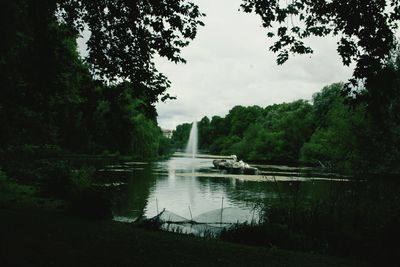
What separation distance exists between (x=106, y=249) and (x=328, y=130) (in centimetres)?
7150

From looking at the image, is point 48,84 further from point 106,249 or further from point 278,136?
point 278,136

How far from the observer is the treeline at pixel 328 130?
8.31 m

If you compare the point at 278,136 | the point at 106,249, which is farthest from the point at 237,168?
the point at 106,249

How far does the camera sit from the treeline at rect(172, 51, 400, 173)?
8312 millimetres

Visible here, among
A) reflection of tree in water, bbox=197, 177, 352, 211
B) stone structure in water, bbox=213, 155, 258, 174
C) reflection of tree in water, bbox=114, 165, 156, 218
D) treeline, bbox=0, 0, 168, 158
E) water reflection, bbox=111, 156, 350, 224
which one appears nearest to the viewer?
treeline, bbox=0, 0, 168, 158

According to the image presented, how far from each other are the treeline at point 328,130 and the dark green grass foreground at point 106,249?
368cm

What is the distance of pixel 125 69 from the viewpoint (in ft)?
34.6

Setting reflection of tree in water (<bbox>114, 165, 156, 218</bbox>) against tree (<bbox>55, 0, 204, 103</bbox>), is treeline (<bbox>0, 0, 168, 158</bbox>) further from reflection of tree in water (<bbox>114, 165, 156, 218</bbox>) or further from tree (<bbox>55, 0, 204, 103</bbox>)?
reflection of tree in water (<bbox>114, 165, 156, 218</bbox>)

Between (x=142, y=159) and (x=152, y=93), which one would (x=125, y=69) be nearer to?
(x=152, y=93)

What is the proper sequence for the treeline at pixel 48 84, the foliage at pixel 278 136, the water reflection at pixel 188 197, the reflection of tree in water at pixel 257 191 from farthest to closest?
the foliage at pixel 278 136 < the reflection of tree in water at pixel 257 191 < the water reflection at pixel 188 197 < the treeline at pixel 48 84

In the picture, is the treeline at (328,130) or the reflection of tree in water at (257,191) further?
the reflection of tree in water at (257,191)

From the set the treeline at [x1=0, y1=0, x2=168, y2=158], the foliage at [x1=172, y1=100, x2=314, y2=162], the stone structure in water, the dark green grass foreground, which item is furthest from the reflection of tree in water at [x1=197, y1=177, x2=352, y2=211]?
the foliage at [x1=172, y1=100, x2=314, y2=162]

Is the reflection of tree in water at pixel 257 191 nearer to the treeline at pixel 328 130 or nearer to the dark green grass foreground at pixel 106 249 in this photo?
the treeline at pixel 328 130

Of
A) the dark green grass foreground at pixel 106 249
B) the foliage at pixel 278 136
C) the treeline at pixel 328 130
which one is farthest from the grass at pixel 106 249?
the foliage at pixel 278 136
